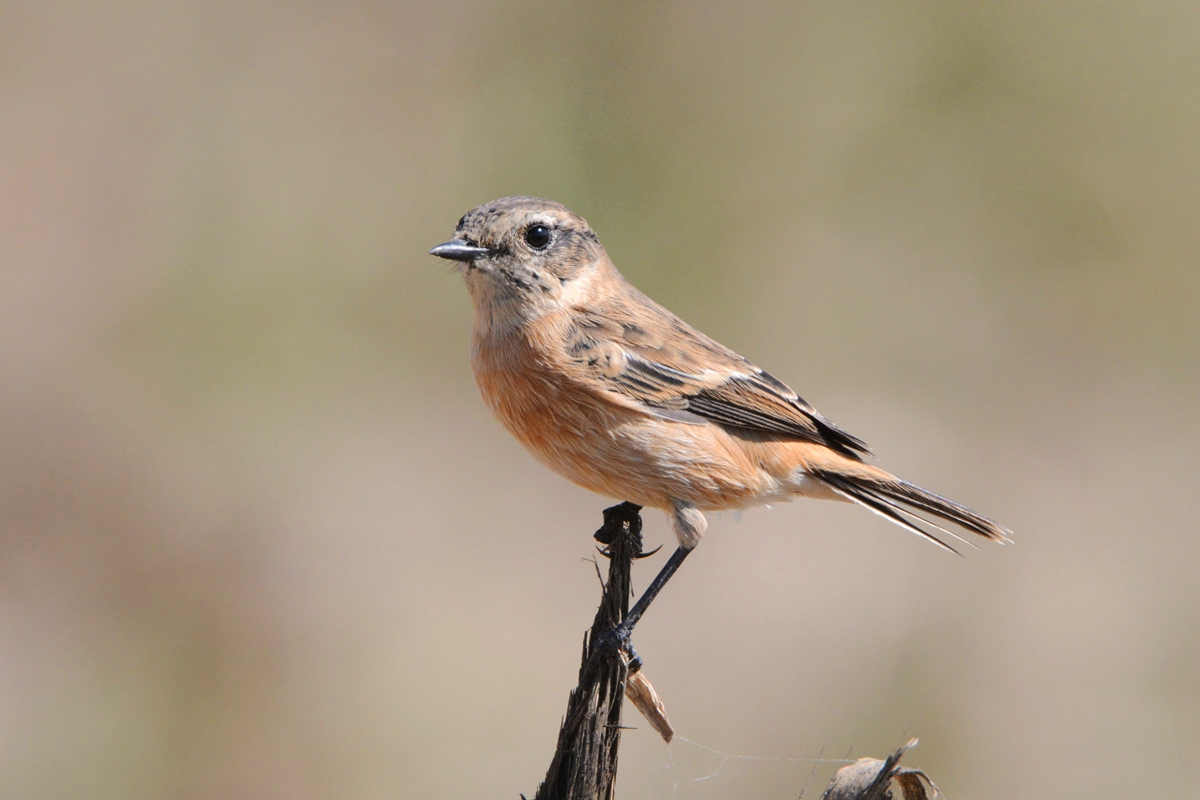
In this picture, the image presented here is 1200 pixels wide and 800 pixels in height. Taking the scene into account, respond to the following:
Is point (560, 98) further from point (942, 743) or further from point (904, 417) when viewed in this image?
point (942, 743)

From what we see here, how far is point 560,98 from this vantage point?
786cm

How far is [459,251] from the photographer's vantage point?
3.87 m

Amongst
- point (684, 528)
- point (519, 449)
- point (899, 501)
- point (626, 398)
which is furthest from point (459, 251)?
point (519, 449)

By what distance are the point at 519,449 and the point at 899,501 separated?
4501 mm

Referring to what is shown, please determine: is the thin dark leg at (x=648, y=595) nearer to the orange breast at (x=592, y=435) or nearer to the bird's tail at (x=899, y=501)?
the orange breast at (x=592, y=435)

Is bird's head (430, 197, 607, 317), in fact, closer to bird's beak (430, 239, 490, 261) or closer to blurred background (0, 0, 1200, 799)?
bird's beak (430, 239, 490, 261)

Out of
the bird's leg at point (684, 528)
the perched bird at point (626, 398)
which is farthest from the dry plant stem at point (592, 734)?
the perched bird at point (626, 398)

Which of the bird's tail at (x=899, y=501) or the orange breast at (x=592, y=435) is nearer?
the orange breast at (x=592, y=435)

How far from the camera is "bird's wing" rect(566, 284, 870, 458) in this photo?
401 centimetres

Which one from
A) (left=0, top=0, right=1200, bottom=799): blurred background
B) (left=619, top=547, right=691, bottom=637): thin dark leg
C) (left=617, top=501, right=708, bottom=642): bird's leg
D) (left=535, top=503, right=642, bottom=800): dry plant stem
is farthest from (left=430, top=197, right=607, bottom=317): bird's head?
(left=0, top=0, right=1200, bottom=799): blurred background

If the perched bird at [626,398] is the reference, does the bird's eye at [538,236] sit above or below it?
above

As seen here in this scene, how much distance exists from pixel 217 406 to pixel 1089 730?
6.54 metres

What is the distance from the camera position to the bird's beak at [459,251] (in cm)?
383

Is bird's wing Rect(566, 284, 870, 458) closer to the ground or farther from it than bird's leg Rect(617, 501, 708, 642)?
farther from it
